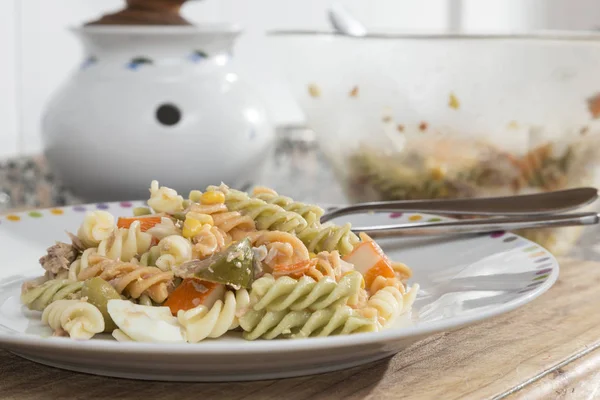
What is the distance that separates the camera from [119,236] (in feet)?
A: 3.30

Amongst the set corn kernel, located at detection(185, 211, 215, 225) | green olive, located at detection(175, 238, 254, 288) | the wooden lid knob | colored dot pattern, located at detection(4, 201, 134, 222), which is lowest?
colored dot pattern, located at detection(4, 201, 134, 222)

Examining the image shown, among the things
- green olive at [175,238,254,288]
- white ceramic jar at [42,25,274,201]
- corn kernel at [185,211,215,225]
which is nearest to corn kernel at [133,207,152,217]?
corn kernel at [185,211,215,225]

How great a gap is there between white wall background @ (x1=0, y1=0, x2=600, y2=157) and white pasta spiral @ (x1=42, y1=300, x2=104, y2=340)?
50.1 inches

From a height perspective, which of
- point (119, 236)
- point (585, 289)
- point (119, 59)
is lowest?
point (585, 289)

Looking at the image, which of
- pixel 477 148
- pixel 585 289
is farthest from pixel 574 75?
pixel 585 289

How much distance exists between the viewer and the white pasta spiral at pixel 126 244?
1005 millimetres

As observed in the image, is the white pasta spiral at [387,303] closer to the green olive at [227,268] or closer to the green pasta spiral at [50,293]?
the green olive at [227,268]

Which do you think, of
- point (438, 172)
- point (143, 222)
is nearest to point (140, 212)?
point (143, 222)

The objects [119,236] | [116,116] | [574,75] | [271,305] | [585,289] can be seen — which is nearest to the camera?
[271,305]

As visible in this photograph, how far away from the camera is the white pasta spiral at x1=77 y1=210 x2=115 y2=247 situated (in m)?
1.05

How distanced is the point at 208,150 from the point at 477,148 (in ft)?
1.61

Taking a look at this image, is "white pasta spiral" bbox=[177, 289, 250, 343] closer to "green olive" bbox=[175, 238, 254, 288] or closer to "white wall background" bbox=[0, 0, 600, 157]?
"green olive" bbox=[175, 238, 254, 288]

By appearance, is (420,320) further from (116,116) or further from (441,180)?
(116,116)

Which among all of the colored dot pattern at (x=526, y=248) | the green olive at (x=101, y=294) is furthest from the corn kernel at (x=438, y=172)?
the green olive at (x=101, y=294)
